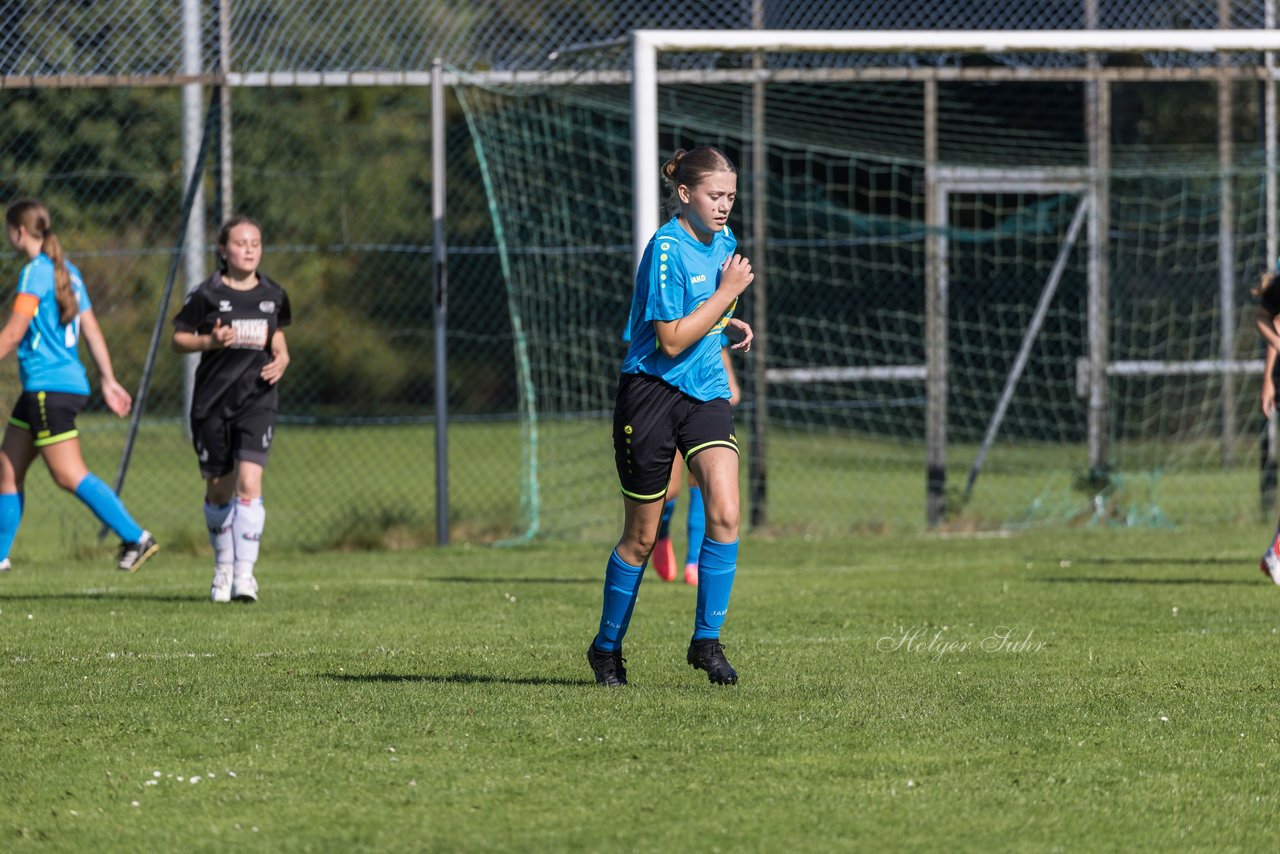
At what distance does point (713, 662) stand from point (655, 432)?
84 cm

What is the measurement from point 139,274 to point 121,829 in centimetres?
1120

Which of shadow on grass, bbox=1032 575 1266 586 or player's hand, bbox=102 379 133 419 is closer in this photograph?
player's hand, bbox=102 379 133 419

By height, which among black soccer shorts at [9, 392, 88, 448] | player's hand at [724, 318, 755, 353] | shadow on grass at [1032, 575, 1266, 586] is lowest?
shadow on grass at [1032, 575, 1266, 586]

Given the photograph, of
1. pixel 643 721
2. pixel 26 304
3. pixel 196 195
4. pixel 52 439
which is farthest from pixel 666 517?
pixel 196 195

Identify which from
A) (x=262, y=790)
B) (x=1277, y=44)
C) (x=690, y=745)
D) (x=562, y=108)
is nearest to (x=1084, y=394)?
(x=1277, y=44)

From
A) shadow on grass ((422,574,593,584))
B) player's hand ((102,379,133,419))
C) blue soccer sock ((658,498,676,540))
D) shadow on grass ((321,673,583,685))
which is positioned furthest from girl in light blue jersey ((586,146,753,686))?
player's hand ((102,379,133,419))

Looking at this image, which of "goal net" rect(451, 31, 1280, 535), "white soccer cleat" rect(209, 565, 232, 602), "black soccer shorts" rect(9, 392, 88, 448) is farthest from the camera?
"goal net" rect(451, 31, 1280, 535)

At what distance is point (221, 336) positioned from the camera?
341 inches

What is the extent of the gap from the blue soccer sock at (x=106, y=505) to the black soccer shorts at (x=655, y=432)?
4581 millimetres

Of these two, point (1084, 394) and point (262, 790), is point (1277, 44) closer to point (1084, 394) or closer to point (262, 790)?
point (1084, 394)

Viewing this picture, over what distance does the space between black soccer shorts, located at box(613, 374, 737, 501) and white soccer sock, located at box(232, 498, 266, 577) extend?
331cm

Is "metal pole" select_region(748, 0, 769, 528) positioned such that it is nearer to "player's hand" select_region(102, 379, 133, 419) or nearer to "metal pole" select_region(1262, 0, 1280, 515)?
"metal pole" select_region(1262, 0, 1280, 515)

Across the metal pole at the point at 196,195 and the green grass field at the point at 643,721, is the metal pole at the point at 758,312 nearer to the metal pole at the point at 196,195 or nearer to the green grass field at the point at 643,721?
the green grass field at the point at 643,721

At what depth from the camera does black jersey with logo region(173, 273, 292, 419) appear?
28.7 feet
